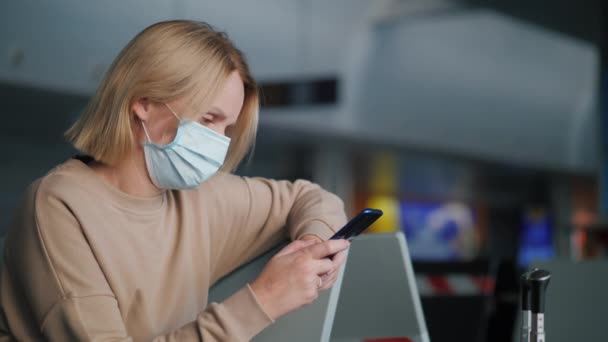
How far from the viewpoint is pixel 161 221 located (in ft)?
6.27

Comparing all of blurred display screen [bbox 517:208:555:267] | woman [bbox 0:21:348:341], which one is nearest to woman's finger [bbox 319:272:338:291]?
woman [bbox 0:21:348:341]

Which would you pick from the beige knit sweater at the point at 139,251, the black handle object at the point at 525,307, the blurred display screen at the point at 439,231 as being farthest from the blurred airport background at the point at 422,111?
the beige knit sweater at the point at 139,251

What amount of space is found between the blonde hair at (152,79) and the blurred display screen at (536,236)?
17.4 metres

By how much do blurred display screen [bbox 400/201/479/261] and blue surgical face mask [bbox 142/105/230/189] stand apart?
14718 mm

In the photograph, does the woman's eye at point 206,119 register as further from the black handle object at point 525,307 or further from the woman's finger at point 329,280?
the black handle object at point 525,307

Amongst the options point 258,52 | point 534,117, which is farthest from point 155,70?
point 534,117

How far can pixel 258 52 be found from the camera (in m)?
8.86

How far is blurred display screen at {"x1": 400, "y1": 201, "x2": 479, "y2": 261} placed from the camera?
16.9 metres

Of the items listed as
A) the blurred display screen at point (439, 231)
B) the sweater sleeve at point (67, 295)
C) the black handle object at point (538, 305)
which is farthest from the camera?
the blurred display screen at point (439, 231)

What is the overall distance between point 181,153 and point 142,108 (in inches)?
5.2

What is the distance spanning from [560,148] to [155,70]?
548 inches

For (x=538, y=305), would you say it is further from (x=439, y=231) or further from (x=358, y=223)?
(x=439, y=231)

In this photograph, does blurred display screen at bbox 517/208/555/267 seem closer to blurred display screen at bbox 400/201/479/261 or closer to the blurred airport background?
the blurred airport background

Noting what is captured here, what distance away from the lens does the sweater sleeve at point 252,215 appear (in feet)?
6.84
